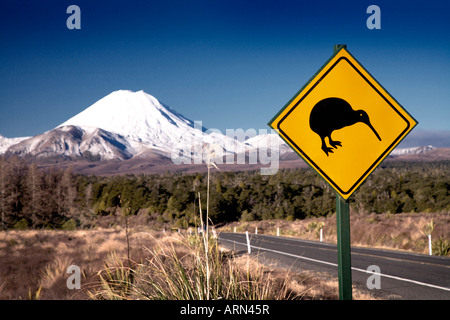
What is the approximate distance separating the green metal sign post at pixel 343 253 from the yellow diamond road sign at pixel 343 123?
0.15 metres

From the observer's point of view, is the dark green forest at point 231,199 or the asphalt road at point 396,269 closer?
the asphalt road at point 396,269

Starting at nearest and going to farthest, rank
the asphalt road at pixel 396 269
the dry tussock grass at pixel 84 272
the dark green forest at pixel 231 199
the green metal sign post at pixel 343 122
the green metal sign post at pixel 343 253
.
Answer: the green metal sign post at pixel 343 253 < the green metal sign post at pixel 343 122 < the dry tussock grass at pixel 84 272 < the asphalt road at pixel 396 269 < the dark green forest at pixel 231 199

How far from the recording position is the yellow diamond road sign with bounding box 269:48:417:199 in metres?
3.11

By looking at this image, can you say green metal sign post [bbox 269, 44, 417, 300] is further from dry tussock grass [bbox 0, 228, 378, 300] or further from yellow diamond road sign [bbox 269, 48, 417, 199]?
dry tussock grass [bbox 0, 228, 378, 300]

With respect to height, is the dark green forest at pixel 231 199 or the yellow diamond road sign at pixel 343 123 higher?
the yellow diamond road sign at pixel 343 123

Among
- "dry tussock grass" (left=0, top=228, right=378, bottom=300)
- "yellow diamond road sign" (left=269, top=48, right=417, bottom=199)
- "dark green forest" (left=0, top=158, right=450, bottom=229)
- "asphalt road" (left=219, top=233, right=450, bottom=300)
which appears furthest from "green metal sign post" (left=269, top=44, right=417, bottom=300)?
"dark green forest" (left=0, top=158, right=450, bottom=229)

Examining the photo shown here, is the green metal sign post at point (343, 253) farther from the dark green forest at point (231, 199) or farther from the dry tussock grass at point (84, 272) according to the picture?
the dark green forest at point (231, 199)

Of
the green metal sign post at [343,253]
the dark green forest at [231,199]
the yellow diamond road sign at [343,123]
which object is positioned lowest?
the dark green forest at [231,199]

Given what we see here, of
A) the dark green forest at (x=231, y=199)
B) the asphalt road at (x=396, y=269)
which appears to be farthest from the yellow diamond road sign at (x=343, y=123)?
the dark green forest at (x=231, y=199)

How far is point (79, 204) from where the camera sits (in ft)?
193

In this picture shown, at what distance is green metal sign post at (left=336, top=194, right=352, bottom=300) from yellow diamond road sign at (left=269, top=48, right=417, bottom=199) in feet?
0.48

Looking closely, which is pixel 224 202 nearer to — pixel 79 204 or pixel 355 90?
pixel 79 204

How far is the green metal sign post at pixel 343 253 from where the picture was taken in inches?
112

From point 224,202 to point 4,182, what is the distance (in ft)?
93.7
